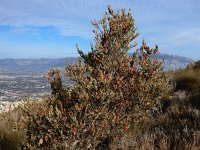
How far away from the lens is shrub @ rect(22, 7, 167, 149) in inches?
223

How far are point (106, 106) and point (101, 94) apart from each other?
80cm

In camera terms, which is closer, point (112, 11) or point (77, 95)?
point (77, 95)

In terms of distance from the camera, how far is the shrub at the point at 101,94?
5668mm

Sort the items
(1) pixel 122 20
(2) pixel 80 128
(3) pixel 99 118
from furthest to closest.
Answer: (1) pixel 122 20
(3) pixel 99 118
(2) pixel 80 128

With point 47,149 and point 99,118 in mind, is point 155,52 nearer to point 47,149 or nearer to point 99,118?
point 99,118

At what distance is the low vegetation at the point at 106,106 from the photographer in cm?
570

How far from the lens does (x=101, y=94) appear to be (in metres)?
5.67

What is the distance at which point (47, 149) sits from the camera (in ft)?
18.9

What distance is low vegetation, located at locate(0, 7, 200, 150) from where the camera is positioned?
5699 mm

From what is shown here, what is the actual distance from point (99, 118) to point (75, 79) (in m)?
1.02

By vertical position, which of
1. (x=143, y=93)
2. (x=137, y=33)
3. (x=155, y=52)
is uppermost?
(x=137, y=33)

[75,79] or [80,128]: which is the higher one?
[75,79]

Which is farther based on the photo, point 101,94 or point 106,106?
point 106,106

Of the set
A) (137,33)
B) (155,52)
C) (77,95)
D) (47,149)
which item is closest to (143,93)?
(155,52)
